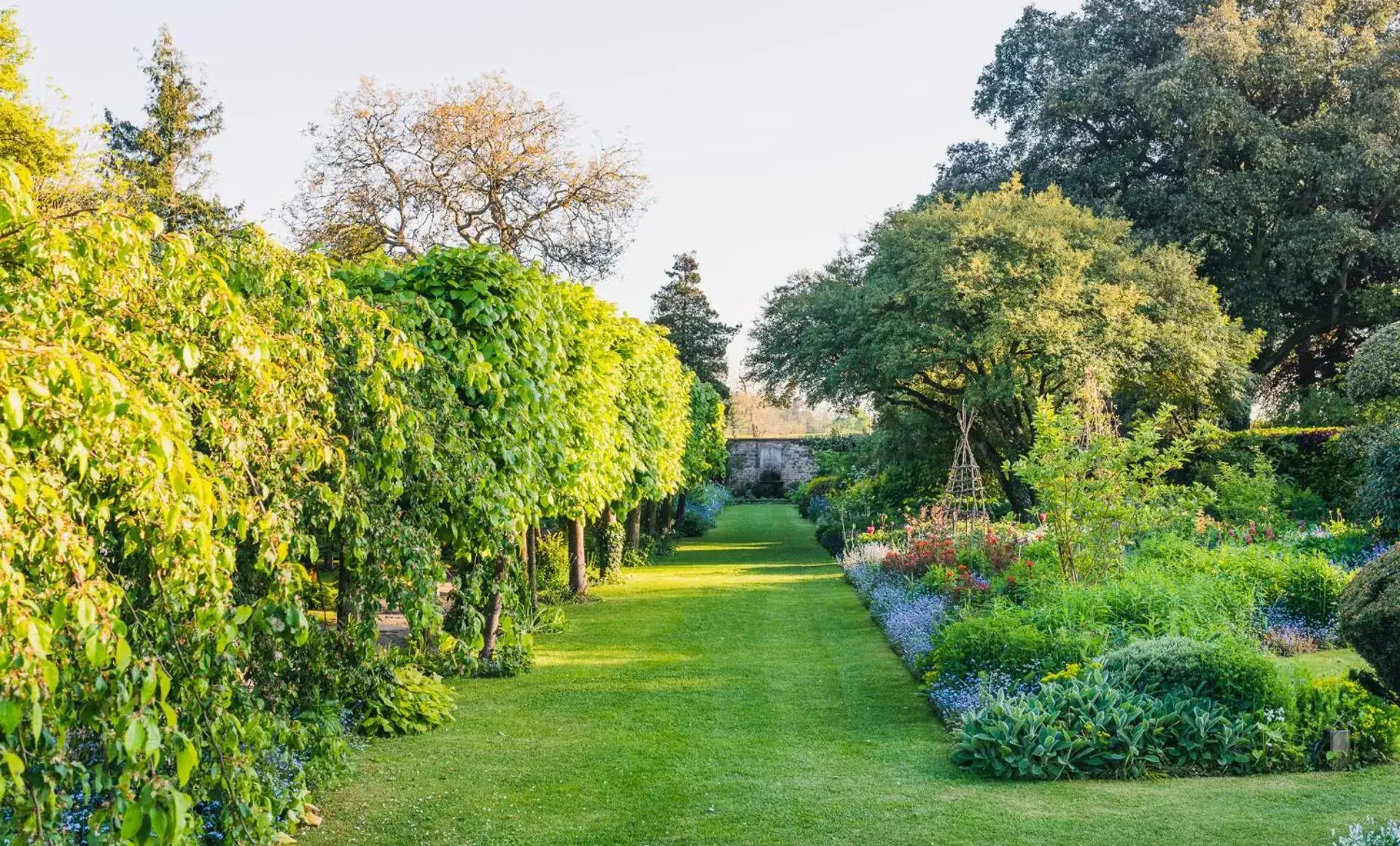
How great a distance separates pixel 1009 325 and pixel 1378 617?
14680 mm

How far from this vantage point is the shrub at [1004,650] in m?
7.63

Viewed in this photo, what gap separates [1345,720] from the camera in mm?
6453

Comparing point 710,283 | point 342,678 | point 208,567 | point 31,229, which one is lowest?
point 342,678

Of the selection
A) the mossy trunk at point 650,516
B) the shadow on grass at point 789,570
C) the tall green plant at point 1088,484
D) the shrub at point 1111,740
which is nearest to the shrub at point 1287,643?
the tall green plant at point 1088,484

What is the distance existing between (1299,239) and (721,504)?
20868 mm

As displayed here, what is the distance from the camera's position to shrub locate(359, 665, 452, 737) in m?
7.15

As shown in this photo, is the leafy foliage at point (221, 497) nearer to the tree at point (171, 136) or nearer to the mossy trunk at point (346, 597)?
the mossy trunk at point (346, 597)

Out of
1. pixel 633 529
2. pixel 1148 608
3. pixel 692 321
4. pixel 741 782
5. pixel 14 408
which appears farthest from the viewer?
pixel 692 321

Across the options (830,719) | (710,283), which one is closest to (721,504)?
(710,283)

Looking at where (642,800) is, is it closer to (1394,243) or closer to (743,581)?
(743,581)

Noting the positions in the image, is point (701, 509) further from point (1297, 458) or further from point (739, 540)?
point (1297, 458)

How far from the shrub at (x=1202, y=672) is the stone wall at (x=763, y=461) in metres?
38.6

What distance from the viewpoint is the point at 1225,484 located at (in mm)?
16797

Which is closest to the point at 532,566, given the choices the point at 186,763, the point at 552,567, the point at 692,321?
the point at 552,567
